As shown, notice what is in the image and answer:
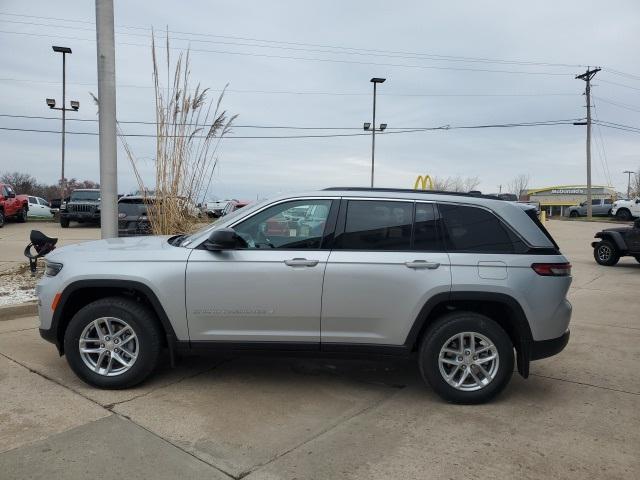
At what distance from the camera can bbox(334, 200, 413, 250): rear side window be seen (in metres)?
4.09

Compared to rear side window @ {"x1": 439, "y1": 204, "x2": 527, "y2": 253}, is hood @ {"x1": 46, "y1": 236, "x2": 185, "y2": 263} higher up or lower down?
lower down

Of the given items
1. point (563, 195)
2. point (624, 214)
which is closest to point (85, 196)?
point (624, 214)

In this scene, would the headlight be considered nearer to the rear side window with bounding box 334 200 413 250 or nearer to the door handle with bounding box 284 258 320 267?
the door handle with bounding box 284 258 320 267

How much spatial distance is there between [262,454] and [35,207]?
2789 cm

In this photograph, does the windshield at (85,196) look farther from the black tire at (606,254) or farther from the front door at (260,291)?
the front door at (260,291)

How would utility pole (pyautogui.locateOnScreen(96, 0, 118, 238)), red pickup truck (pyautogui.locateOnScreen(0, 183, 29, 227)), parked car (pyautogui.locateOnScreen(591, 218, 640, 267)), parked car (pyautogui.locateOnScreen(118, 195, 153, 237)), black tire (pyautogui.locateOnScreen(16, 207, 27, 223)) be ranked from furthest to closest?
black tire (pyautogui.locateOnScreen(16, 207, 27, 223))
red pickup truck (pyautogui.locateOnScreen(0, 183, 29, 227))
parked car (pyautogui.locateOnScreen(591, 218, 640, 267))
parked car (pyautogui.locateOnScreen(118, 195, 153, 237))
utility pole (pyautogui.locateOnScreen(96, 0, 118, 238))

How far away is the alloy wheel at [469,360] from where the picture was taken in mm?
4016

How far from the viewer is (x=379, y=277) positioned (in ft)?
13.0

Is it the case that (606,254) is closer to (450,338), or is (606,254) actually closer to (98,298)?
(450,338)

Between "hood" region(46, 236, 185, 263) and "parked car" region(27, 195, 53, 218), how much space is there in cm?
2507

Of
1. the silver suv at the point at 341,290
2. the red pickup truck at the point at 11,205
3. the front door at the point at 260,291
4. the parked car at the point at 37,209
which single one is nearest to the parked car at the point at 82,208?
the red pickup truck at the point at 11,205

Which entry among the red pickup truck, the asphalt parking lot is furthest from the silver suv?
the red pickup truck

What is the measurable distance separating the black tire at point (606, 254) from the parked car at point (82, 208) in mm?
18524

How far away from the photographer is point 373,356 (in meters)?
4.09
